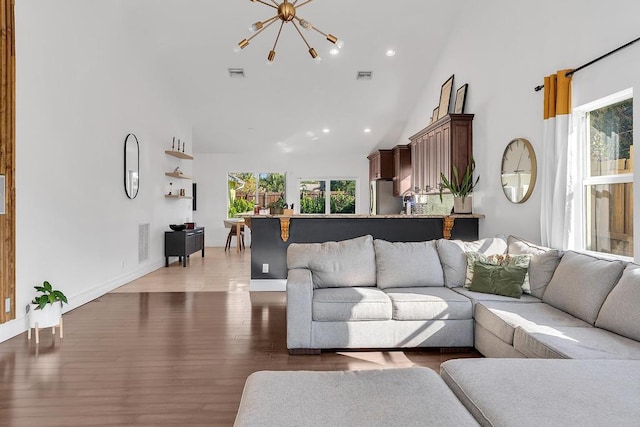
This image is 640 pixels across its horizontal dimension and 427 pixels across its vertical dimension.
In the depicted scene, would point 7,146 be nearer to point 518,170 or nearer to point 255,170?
point 518,170

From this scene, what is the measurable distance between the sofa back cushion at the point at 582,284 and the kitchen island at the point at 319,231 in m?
2.35

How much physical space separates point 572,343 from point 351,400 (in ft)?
5.09

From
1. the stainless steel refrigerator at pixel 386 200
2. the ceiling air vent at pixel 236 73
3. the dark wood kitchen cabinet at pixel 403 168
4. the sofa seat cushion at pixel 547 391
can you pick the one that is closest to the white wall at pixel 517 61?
the dark wood kitchen cabinet at pixel 403 168

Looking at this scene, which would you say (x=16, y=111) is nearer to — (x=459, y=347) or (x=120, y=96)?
(x=120, y=96)

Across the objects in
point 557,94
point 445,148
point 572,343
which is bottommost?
point 572,343

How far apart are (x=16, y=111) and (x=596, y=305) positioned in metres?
4.83

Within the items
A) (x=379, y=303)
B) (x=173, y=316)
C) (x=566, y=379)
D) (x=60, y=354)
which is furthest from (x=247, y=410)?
(x=173, y=316)

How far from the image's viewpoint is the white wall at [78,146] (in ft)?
12.2

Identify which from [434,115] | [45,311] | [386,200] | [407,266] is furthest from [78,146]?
[386,200]

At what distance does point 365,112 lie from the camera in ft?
27.7

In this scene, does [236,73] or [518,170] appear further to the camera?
[236,73]

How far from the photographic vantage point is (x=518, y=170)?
179 inches

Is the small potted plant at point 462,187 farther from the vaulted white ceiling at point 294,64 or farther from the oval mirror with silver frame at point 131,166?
the oval mirror with silver frame at point 131,166

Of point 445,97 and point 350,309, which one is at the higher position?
point 445,97
